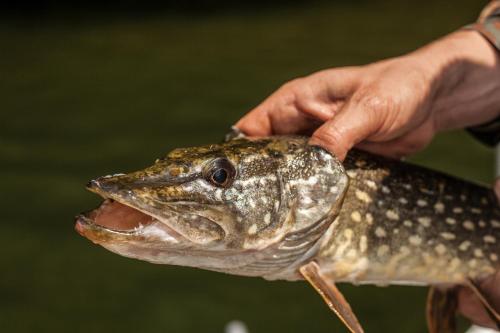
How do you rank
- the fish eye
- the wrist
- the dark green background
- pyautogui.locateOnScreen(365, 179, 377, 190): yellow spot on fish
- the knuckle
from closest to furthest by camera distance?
the fish eye < the knuckle < pyautogui.locateOnScreen(365, 179, 377, 190): yellow spot on fish < the wrist < the dark green background

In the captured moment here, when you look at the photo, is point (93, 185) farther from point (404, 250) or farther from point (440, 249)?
point (440, 249)

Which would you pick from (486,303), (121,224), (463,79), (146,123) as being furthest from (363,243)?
(146,123)

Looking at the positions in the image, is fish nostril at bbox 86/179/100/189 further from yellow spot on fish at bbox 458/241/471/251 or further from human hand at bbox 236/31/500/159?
yellow spot on fish at bbox 458/241/471/251

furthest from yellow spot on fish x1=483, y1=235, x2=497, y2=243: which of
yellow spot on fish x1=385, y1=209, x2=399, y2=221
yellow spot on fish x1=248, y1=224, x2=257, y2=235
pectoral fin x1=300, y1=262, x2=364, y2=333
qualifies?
yellow spot on fish x1=248, y1=224, x2=257, y2=235

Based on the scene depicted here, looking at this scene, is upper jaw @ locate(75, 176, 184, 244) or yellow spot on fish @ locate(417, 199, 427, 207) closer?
upper jaw @ locate(75, 176, 184, 244)

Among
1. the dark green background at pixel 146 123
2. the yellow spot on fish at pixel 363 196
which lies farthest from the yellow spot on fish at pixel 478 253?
the dark green background at pixel 146 123

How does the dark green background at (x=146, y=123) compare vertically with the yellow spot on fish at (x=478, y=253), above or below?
below

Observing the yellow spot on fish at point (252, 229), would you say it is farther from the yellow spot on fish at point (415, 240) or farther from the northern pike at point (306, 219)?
the yellow spot on fish at point (415, 240)
